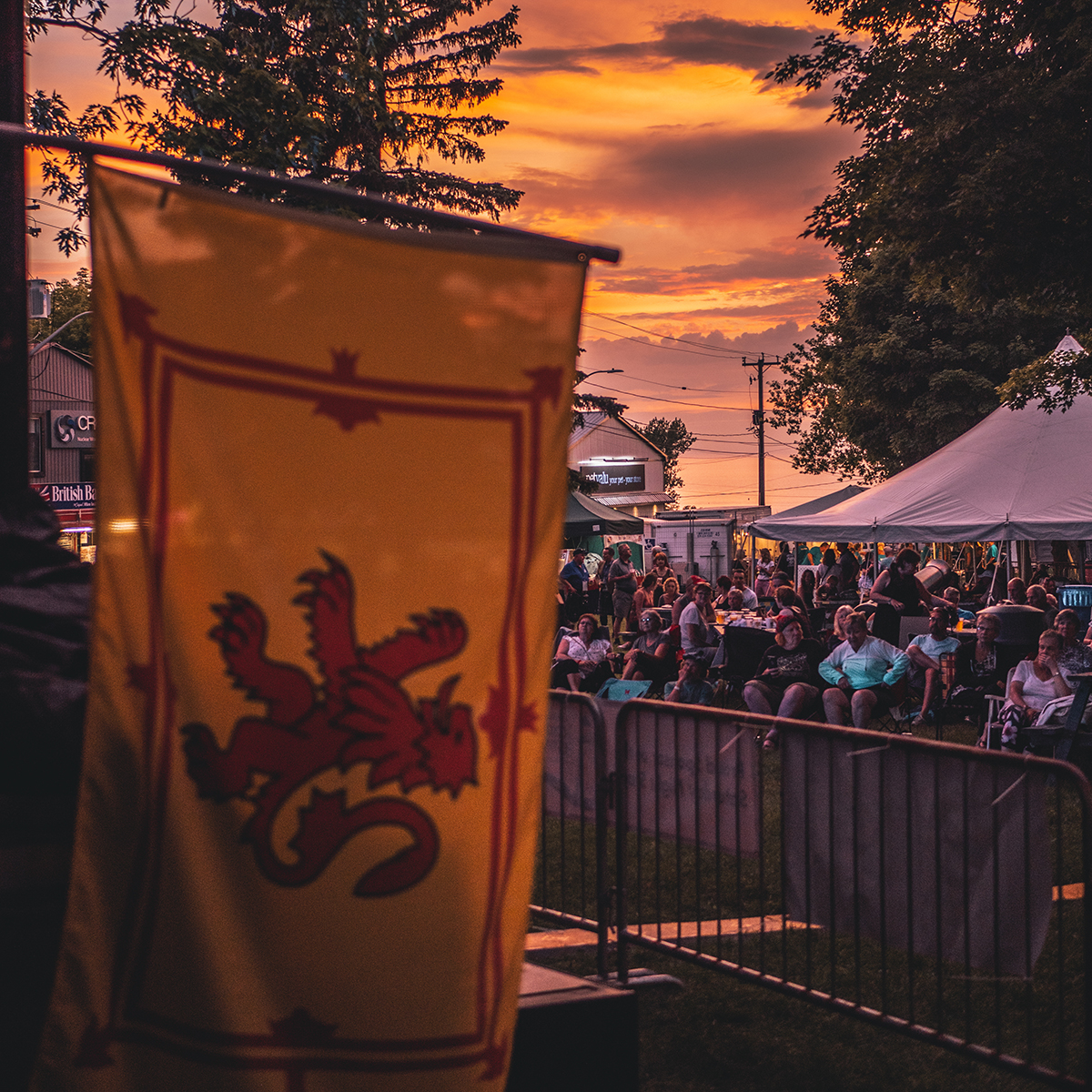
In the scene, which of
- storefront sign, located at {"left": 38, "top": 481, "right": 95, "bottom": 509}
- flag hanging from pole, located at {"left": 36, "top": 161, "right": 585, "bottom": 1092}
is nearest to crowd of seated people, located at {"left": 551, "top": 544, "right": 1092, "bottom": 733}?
flag hanging from pole, located at {"left": 36, "top": 161, "right": 585, "bottom": 1092}

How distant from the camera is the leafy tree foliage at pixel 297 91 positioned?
1311 cm

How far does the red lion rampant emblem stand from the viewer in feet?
8.53

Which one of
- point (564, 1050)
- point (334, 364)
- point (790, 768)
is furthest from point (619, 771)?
point (334, 364)

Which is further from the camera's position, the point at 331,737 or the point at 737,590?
the point at 737,590

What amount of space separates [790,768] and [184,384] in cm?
334

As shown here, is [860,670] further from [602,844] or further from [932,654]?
[602,844]

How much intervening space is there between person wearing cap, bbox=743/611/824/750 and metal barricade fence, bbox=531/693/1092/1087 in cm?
498

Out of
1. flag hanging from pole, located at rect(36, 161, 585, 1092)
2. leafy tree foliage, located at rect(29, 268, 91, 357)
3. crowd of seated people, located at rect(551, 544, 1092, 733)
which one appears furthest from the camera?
leafy tree foliage, located at rect(29, 268, 91, 357)

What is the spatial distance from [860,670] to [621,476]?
6944 cm

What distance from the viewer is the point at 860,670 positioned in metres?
11.2

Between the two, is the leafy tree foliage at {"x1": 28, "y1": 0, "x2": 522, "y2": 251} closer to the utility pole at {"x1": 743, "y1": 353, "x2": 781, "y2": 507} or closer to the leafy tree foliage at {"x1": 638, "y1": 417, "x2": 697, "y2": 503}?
the utility pole at {"x1": 743, "y1": 353, "x2": 781, "y2": 507}

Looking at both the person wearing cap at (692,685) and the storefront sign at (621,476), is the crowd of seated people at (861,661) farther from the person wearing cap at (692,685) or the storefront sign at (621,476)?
the storefront sign at (621,476)

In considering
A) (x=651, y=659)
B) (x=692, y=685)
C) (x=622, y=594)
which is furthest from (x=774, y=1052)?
(x=622, y=594)

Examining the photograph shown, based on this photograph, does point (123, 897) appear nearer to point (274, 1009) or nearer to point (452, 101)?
point (274, 1009)
